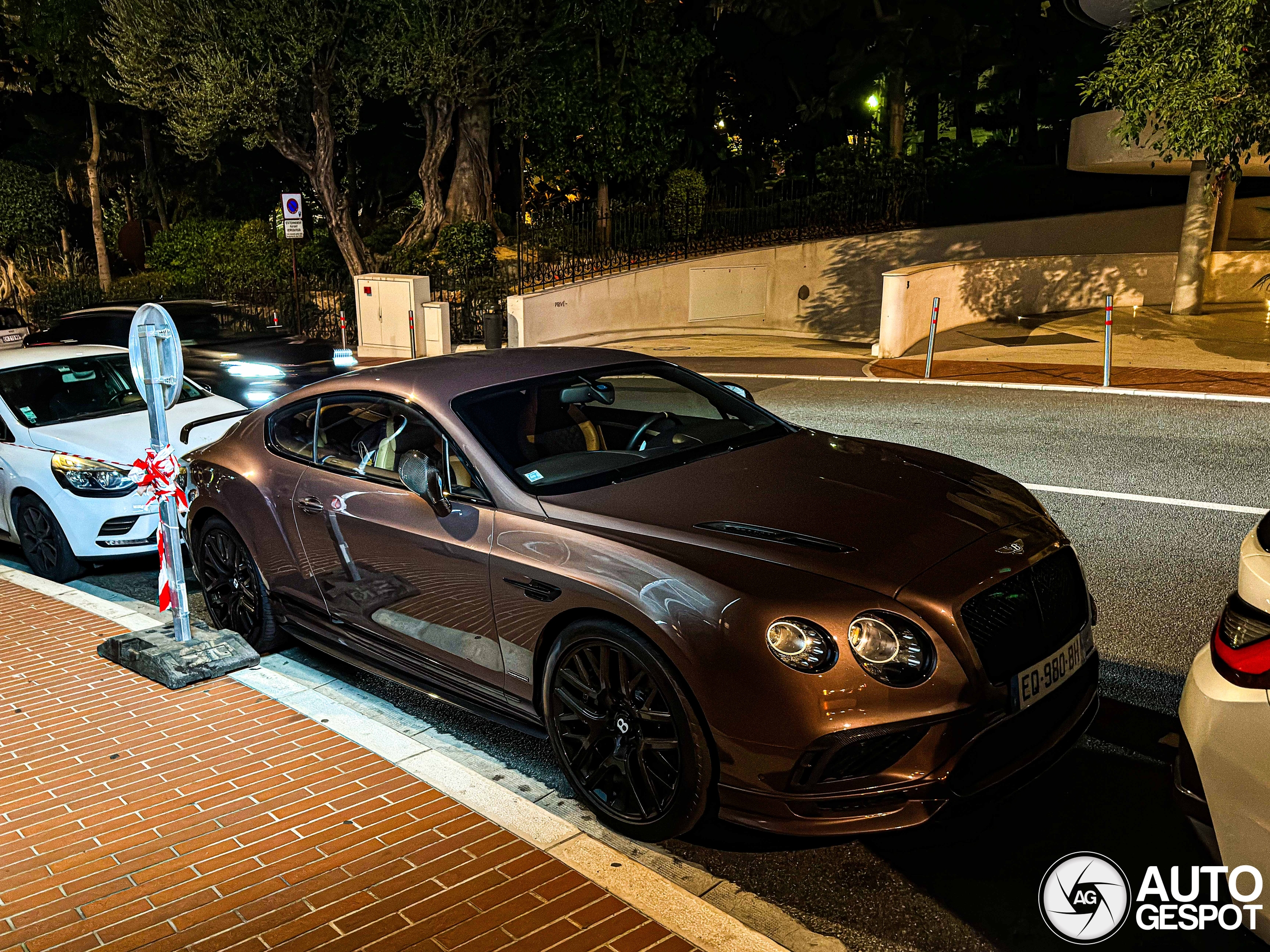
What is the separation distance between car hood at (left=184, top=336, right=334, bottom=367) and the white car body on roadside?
35.1 ft

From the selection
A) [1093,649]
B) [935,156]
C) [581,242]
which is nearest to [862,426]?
[1093,649]

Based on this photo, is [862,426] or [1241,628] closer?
[1241,628]

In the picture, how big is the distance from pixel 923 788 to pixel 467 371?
2.78m

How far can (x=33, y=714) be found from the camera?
4.93 meters

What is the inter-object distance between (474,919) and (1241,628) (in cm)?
225

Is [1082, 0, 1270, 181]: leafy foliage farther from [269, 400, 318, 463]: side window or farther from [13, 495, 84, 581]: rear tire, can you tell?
[13, 495, 84, 581]: rear tire

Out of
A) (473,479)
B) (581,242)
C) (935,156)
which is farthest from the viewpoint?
(935,156)

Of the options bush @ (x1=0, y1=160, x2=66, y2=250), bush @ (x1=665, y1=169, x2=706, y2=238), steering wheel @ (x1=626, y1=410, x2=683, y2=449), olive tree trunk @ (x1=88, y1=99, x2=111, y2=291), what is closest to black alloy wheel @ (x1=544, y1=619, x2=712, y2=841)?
steering wheel @ (x1=626, y1=410, x2=683, y2=449)

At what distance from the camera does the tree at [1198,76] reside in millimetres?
12797

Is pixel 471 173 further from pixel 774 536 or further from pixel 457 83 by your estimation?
pixel 774 536

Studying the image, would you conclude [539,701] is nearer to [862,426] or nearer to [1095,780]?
[1095,780]

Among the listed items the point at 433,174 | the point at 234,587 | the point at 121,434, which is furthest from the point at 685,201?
the point at 234,587

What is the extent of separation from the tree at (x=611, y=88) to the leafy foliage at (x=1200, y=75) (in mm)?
14029

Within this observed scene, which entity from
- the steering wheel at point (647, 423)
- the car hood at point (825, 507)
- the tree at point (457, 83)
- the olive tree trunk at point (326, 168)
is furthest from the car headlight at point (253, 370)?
the olive tree trunk at point (326, 168)
